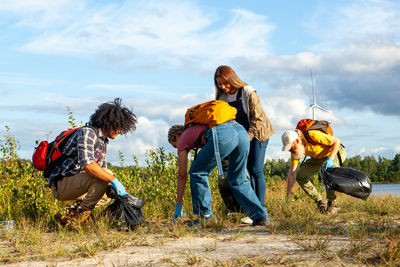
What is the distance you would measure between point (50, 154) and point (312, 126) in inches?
136

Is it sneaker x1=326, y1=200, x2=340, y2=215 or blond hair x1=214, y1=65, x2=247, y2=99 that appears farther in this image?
sneaker x1=326, y1=200, x2=340, y2=215

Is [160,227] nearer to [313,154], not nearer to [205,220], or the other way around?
[205,220]

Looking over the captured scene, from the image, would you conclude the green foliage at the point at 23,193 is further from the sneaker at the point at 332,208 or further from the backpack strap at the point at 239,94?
the sneaker at the point at 332,208

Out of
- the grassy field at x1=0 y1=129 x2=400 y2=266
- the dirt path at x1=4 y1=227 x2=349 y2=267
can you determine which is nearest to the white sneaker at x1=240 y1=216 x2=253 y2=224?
the grassy field at x1=0 y1=129 x2=400 y2=266

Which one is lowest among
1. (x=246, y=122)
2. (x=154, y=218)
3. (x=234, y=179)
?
(x=154, y=218)

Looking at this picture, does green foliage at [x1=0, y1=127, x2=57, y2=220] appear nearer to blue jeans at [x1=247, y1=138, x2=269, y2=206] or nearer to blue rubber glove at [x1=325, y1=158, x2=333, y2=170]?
blue jeans at [x1=247, y1=138, x2=269, y2=206]

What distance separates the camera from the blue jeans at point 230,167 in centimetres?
438

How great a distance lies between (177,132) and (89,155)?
3.45ft

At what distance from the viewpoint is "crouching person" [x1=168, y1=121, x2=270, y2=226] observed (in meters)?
4.39

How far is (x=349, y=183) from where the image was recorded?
5.12 metres

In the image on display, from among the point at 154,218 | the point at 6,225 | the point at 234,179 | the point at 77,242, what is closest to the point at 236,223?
the point at 234,179

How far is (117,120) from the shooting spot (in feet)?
15.9

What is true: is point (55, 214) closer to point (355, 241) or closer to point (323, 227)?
point (323, 227)

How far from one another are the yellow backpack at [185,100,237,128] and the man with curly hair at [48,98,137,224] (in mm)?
843
